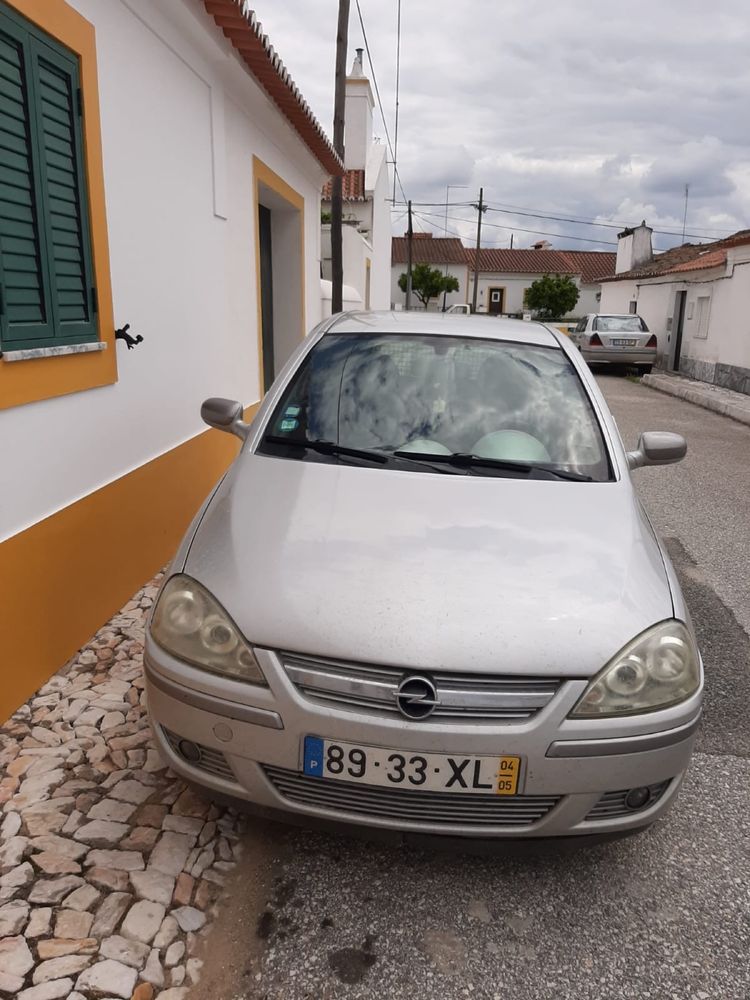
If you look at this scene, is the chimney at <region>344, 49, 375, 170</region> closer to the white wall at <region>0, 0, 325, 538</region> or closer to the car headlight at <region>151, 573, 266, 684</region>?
the white wall at <region>0, 0, 325, 538</region>

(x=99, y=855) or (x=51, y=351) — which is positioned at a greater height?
(x=51, y=351)

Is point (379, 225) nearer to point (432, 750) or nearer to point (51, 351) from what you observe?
point (51, 351)

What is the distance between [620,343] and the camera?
763 inches

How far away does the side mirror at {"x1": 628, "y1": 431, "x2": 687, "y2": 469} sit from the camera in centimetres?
331

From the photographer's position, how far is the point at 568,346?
365 cm

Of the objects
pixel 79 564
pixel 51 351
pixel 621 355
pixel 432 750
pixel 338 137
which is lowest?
pixel 621 355

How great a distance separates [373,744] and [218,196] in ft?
17.1

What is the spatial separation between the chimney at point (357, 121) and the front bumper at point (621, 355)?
909cm

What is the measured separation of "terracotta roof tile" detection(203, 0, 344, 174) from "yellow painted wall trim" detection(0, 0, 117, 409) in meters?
1.61

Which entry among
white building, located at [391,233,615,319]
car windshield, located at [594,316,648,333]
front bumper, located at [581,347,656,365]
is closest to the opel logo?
front bumper, located at [581,347,656,365]

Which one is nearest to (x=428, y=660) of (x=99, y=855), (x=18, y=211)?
(x=99, y=855)

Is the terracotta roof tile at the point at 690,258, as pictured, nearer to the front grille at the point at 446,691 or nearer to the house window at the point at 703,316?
the house window at the point at 703,316

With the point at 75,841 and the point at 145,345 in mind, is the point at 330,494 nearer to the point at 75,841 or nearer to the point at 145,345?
the point at 75,841

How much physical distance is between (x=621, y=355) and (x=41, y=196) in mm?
17987
